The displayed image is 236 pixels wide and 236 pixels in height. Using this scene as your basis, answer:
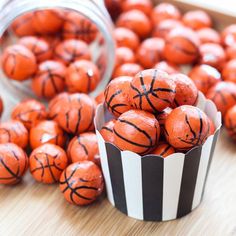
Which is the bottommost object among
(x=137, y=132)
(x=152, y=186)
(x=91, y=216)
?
(x=91, y=216)

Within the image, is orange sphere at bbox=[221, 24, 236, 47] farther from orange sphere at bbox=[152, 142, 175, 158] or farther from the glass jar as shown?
orange sphere at bbox=[152, 142, 175, 158]

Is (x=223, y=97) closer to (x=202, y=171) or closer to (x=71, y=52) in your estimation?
(x=202, y=171)

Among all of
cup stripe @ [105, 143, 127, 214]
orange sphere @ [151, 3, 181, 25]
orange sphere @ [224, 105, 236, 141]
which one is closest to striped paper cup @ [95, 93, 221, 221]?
cup stripe @ [105, 143, 127, 214]

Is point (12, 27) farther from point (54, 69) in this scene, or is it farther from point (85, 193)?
point (85, 193)

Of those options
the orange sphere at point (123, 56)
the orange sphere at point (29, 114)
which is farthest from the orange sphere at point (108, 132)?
the orange sphere at point (123, 56)

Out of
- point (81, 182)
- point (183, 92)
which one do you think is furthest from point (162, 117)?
point (81, 182)

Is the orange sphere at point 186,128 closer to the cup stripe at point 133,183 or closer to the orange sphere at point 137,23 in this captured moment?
the cup stripe at point 133,183

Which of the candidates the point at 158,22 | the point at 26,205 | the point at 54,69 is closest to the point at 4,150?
the point at 26,205
